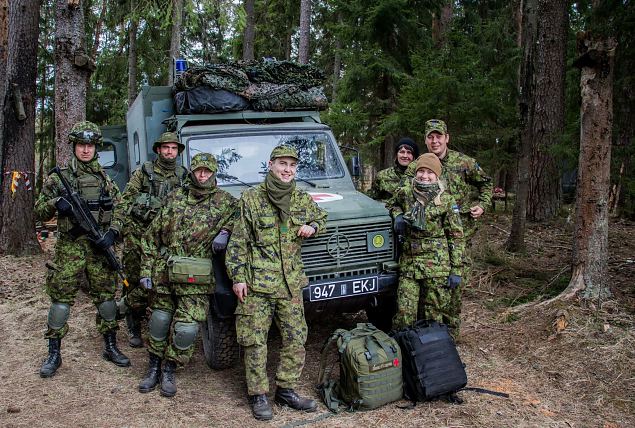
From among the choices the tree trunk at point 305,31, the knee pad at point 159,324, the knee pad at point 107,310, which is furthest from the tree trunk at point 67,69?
the tree trunk at point 305,31

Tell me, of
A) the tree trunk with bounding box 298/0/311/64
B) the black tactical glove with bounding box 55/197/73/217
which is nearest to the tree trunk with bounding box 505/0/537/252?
the black tactical glove with bounding box 55/197/73/217

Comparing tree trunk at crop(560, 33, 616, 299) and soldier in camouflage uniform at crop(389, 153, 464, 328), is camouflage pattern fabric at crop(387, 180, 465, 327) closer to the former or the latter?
soldier in camouflage uniform at crop(389, 153, 464, 328)

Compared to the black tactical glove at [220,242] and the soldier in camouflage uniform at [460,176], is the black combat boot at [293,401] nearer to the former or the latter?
the black tactical glove at [220,242]

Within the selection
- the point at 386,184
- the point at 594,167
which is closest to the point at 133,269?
the point at 386,184

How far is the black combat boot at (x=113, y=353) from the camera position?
205 inches

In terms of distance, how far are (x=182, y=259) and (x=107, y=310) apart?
4.44ft

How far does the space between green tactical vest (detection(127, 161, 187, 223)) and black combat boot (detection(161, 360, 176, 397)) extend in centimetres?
146

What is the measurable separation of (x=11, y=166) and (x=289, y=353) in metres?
6.96

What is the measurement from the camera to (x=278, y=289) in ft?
14.0

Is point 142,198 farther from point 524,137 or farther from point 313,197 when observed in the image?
point 524,137

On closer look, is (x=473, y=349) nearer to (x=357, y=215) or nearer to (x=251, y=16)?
(x=357, y=215)

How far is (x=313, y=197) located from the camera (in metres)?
5.28

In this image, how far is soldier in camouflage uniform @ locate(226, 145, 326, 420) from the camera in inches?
167

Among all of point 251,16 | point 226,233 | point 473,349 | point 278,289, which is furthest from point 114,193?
point 251,16
